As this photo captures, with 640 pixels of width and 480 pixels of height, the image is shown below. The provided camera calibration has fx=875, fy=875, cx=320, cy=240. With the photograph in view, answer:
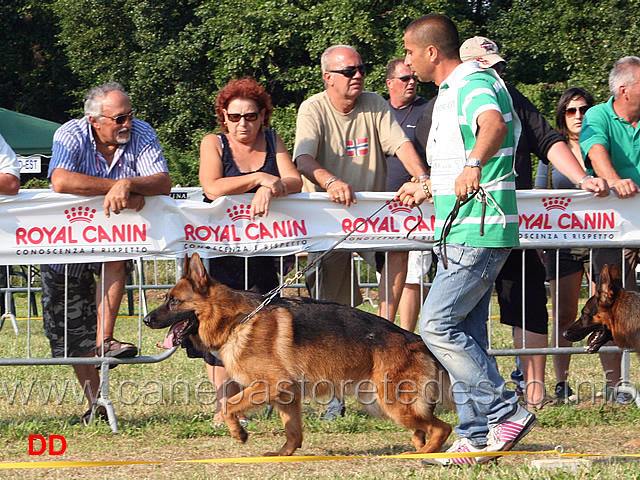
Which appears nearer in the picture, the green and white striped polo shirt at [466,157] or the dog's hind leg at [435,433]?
the green and white striped polo shirt at [466,157]

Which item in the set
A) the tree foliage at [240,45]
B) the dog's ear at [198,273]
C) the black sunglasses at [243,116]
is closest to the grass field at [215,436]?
the dog's ear at [198,273]

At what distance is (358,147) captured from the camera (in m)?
6.22

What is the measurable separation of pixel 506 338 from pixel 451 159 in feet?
20.8

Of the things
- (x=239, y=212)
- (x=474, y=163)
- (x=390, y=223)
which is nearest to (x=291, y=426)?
(x=239, y=212)

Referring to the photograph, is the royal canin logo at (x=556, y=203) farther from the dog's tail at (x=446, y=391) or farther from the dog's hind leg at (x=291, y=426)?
the dog's hind leg at (x=291, y=426)

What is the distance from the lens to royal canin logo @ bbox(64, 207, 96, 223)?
5.68 m

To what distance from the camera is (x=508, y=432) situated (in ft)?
14.9

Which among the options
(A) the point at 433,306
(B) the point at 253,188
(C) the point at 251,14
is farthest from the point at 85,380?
(C) the point at 251,14

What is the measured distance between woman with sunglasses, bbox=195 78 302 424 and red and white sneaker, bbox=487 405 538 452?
185 centimetres

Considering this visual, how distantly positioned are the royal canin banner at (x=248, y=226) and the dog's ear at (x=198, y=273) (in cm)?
60

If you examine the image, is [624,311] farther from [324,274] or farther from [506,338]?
[506,338]

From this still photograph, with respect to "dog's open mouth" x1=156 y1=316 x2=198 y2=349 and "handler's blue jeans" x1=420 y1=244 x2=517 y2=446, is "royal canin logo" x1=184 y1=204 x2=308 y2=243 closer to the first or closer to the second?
"dog's open mouth" x1=156 y1=316 x2=198 y2=349

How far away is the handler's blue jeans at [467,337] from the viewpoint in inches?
176

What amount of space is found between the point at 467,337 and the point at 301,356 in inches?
39.5
